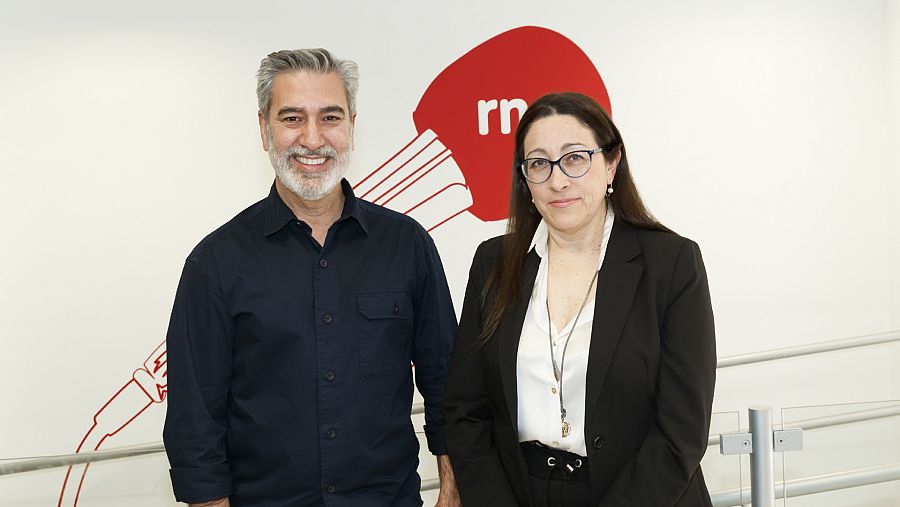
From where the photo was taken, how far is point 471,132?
446 cm

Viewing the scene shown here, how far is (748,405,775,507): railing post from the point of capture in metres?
2.15

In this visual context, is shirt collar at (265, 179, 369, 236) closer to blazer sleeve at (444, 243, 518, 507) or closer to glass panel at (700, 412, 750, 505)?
blazer sleeve at (444, 243, 518, 507)

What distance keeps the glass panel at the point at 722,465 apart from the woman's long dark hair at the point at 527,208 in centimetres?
55

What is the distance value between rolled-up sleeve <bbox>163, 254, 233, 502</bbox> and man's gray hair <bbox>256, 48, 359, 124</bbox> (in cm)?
48

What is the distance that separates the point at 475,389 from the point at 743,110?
3.20 metres

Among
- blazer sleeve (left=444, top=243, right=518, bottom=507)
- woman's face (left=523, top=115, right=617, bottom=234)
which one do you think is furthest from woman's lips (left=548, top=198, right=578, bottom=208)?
blazer sleeve (left=444, top=243, right=518, bottom=507)

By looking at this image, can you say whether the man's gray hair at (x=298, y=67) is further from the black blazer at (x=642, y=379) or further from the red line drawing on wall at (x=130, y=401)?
the red line drawing on wall at (x=130, y=401)

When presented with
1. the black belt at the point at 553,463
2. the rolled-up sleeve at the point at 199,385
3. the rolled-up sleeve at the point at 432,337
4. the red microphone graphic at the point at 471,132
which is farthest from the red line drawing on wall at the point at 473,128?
the black belt at the point at 553,463

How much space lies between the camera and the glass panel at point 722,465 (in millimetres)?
2162

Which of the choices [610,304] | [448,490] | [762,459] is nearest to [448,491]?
[448,490]

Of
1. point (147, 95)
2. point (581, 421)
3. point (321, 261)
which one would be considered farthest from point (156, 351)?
point (581, 421)

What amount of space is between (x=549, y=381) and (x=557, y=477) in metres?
0.23

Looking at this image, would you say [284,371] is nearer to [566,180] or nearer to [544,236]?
[544,236]

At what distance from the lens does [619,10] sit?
179 inches
